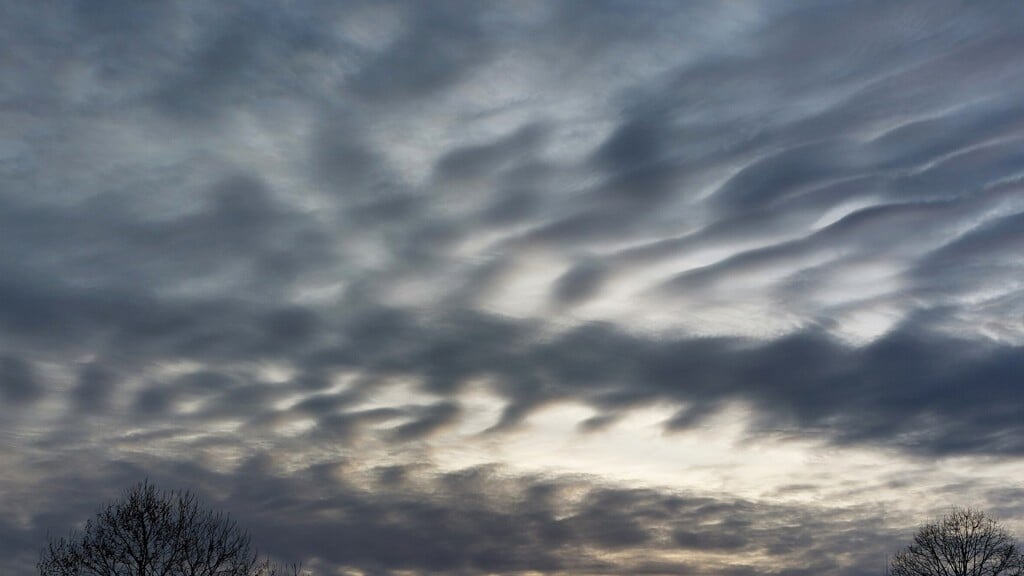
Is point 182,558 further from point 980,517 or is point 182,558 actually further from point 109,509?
point 980,517

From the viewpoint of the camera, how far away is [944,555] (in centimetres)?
8744

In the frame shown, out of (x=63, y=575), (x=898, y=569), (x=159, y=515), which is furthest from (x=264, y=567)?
(x=898, y=569)

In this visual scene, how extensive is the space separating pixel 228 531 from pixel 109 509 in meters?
8.21

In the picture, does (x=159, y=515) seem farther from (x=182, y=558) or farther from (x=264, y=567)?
(x=264, y=567)

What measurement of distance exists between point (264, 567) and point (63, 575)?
44.7 feet

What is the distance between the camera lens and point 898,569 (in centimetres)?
9025

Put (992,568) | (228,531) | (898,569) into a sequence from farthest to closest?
(898,569), (992,568), (228,531)

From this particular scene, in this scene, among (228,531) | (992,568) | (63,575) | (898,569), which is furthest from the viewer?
(898,569)

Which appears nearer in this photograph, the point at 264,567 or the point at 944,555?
the point at 264,567

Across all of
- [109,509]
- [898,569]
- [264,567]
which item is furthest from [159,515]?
[898,569]

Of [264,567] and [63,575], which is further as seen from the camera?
[264,567]

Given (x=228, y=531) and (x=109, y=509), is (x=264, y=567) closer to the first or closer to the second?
(x=228, y=531)

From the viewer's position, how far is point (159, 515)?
65125 millimetres

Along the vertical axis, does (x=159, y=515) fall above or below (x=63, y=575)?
above
